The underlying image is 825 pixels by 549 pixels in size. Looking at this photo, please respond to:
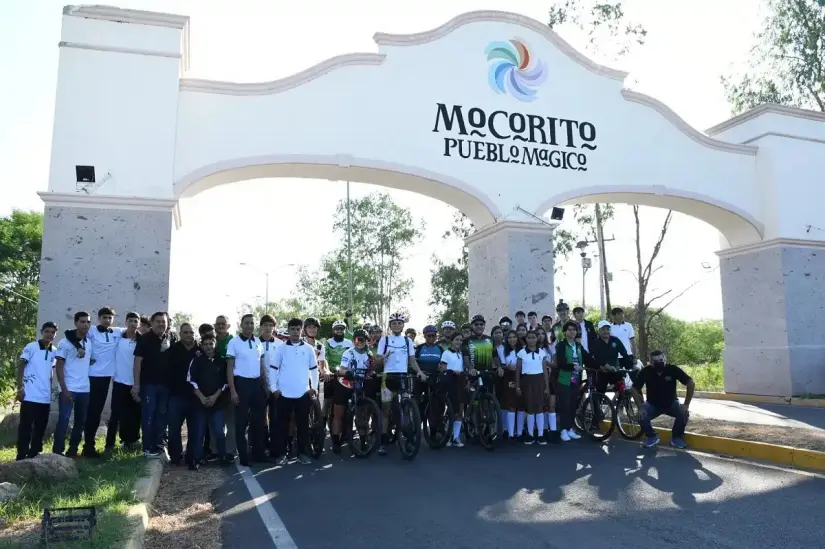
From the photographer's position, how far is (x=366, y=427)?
27.9 ft

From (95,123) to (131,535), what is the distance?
832 centimetres

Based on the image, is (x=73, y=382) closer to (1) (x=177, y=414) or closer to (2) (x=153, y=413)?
(2) (x=153, y=413)

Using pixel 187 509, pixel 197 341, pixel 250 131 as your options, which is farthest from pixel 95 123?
pixel 187 509

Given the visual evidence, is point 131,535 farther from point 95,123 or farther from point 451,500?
point 95,123

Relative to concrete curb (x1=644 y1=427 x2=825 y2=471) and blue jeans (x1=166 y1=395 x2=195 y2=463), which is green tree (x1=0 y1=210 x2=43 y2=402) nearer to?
blue jeans (x1=166 y1=395 x2=195 y2=463)

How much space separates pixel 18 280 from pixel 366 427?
25.2 meters

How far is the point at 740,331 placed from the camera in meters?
15.6

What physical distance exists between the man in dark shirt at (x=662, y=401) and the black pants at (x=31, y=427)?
282 inches

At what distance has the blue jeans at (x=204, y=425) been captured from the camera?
25.2 ft

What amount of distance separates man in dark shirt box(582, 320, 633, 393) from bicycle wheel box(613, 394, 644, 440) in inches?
13.1

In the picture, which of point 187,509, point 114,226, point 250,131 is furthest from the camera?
point 250,131

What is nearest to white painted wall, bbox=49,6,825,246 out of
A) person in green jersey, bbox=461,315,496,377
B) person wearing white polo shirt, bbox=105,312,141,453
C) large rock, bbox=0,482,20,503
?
person wearing white polo shirt, bbox=105,312,141,453

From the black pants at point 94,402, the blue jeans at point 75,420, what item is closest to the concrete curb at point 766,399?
the black pants at point 94,402

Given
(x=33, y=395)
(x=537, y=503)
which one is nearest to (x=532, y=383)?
(x=537, y=503)
